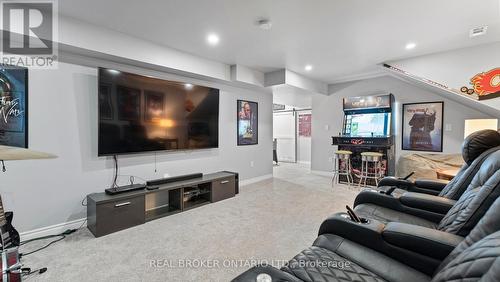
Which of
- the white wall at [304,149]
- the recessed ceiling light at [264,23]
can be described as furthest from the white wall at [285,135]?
the recessed ceiling light at [264,23]

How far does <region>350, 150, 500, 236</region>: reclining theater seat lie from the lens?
1.11m

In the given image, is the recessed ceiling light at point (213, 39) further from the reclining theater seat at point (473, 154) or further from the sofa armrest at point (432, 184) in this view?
the sofa armrest at point (432, 184)

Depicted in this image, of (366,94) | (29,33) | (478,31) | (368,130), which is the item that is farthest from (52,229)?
(366,94)

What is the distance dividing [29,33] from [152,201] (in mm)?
2499

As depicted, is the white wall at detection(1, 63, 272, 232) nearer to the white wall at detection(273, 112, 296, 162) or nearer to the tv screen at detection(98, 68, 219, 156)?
the tv screen at detection(98, 68, 219, 156)

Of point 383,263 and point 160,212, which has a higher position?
point 383,263

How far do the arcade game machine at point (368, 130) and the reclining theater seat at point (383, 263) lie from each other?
152 inches

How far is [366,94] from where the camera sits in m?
5.28

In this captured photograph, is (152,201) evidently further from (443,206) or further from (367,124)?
(367,124)

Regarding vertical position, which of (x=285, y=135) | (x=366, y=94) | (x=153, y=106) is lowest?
(x=285, y=135)

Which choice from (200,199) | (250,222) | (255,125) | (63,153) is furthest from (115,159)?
(255,125)

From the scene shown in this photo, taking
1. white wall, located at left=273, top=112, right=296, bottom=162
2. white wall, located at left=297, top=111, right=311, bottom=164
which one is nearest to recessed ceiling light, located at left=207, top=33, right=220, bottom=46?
white wall, located at left=297, top=111, right=311, bottom=164

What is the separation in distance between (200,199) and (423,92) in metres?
4.93

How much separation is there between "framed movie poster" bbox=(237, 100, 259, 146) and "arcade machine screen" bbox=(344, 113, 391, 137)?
2230 millimetres
